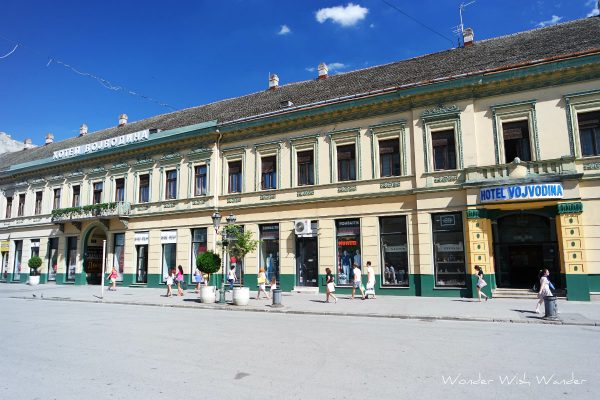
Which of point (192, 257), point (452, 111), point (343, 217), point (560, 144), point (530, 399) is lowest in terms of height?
point (530, 399)

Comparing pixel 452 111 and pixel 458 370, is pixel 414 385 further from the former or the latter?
pixel 452 111

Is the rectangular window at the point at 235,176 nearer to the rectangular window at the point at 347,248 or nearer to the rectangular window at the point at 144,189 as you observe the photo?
the rectangular window at the point at 144,189

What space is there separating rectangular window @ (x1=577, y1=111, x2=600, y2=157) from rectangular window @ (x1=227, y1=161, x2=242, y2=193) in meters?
17.5

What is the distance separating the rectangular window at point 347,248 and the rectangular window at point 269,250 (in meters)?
3.75

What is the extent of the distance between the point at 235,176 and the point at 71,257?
16.2 metres

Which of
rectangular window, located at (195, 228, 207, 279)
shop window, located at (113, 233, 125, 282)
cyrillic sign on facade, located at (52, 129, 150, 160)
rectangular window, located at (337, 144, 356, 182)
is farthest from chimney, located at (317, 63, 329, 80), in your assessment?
shop window, located at (113, 233, 125, 282)

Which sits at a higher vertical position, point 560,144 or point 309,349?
point 560,144

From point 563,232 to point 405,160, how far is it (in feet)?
24.3

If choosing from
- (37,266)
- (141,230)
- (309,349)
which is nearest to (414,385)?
(309,349)

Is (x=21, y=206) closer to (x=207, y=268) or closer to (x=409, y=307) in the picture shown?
(x=207, y=268)

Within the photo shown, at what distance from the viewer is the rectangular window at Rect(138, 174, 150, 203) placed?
2931 cm

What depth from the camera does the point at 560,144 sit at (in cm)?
1827

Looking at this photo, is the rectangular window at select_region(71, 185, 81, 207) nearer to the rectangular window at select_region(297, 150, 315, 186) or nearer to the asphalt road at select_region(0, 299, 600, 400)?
the rectangular window at select_region(297, 150, 315, 186)

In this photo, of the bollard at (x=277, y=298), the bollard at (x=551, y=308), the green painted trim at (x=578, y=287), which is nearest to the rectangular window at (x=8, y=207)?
the bollard at (x=277, y=298)
